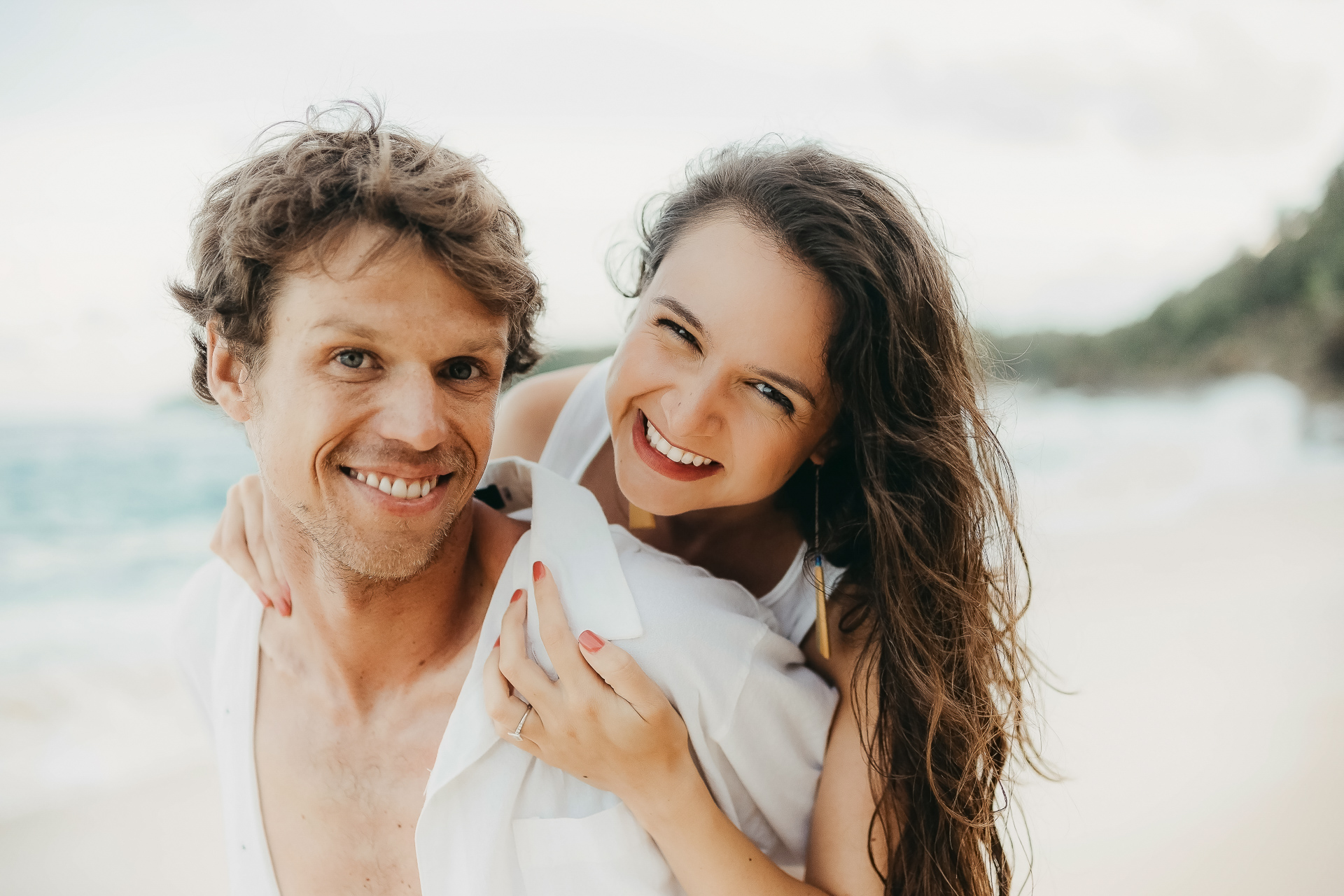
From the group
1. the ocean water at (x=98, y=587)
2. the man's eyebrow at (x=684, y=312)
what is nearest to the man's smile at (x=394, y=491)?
the man's eyebrow at (x=684, y=312)

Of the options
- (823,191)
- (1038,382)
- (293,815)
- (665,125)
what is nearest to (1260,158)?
(1038,382)

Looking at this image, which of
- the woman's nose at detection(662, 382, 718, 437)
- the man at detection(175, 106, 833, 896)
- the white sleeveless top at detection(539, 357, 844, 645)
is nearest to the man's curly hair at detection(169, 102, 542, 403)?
the man at detection(175, 106, 833, 896)

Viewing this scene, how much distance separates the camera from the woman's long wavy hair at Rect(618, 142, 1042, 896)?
207 centimetres

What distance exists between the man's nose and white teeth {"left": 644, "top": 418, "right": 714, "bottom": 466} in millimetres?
615

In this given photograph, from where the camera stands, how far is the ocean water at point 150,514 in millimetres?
6277

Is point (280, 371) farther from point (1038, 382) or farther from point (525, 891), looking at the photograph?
point (1038, 382)

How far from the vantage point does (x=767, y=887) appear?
191cm

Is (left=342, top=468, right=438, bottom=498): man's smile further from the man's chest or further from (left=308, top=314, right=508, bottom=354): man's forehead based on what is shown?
the man's chest

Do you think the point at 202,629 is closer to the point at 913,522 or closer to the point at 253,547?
the point at 253,547

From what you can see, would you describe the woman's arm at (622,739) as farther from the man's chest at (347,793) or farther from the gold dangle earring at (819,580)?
the gold dangle earring at (819,580)

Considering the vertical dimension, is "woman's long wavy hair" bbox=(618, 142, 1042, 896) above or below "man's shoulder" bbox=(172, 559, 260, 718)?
above

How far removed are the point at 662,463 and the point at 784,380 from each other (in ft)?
1.29

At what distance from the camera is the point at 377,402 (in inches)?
71.1

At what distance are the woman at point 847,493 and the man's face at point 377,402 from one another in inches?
12.6
